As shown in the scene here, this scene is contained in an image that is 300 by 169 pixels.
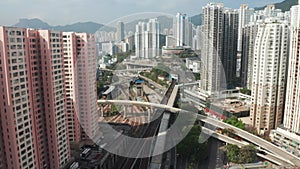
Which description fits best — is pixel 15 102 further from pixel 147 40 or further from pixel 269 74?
pixel 269 74

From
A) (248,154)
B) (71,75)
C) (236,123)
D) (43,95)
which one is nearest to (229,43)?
(236,123)

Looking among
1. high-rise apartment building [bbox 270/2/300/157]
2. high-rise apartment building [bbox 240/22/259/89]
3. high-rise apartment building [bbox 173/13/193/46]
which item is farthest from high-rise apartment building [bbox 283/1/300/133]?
high-rise apartment building [bbox 240/22/259/89]

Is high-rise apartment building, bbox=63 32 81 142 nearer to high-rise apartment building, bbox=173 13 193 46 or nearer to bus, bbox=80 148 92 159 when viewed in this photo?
bus, bbox=80 148 92 159

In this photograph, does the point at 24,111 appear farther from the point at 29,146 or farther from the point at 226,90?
the point at 226,90

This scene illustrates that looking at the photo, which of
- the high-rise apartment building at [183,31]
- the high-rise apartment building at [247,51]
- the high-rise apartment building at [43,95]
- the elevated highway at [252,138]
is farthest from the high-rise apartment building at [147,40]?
the high-rise apartment building at [247,51]

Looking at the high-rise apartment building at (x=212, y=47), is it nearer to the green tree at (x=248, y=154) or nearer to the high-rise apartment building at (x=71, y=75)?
the green tree at (x=248, y=154)

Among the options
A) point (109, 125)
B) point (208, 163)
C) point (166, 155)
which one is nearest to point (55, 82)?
point (109, 125)
